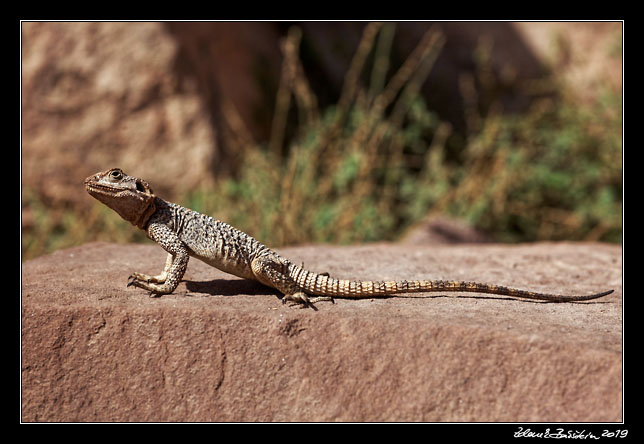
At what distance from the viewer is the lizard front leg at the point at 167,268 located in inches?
191

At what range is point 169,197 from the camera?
9.82 m

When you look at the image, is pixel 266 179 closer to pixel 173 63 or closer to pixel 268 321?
pixel 173 63

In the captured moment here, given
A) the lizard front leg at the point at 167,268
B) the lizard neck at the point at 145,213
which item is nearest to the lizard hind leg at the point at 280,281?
the lizard front leg at the point at 167,268

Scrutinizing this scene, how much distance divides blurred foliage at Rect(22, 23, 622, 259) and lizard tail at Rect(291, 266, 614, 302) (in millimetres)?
3041

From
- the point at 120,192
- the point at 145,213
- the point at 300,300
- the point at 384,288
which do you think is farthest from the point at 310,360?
the point at 120,192

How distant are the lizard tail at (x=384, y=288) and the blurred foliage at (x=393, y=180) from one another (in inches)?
120

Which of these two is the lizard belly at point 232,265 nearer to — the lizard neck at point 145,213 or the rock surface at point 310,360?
the rock surface at point 310,360

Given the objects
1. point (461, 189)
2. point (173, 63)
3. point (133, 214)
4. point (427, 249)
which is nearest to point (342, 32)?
point (173, 63)

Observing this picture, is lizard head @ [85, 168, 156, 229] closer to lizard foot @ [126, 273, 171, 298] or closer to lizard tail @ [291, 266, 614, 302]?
lizard foot @ [126, 273, 171, 298]

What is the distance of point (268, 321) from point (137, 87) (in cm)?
638

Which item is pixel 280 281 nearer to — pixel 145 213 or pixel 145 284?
pixel 145 284

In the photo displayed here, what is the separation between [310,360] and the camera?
431 centimetres

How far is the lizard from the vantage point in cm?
488

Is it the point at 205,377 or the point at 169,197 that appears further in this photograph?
the point at 169,197
